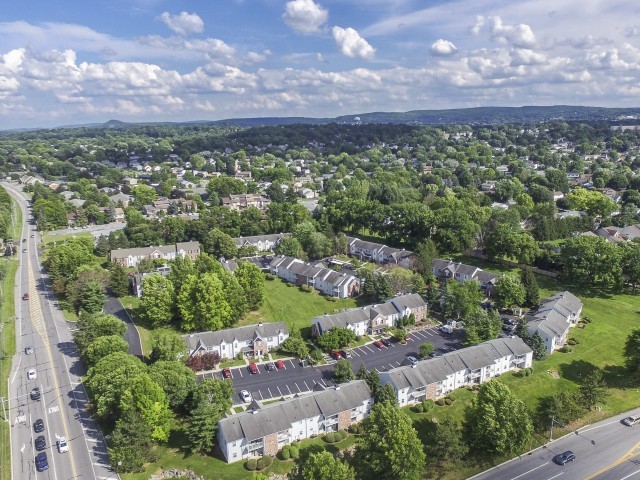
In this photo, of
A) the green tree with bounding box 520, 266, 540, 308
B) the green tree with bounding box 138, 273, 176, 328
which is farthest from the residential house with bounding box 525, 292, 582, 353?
the green tree with bounding box 138, 273, 176, 328

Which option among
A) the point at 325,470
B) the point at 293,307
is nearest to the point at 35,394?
the point at 325,470

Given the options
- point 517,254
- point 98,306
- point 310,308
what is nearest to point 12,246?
point 98,306

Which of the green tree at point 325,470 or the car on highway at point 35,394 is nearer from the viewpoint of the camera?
the green tree at point 325,470

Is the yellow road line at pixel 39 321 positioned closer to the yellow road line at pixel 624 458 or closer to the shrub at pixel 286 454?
the shrub at pixel 286 454

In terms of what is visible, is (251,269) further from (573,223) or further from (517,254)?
(573,223)

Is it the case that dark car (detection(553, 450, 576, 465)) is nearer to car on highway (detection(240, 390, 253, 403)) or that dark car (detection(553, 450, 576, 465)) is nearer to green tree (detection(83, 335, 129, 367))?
car on highway (detection(240, 390, 253, 403))

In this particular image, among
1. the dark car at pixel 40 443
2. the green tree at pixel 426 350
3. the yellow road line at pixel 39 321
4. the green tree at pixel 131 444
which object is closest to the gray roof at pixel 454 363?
the green tree at pixel 426 350
